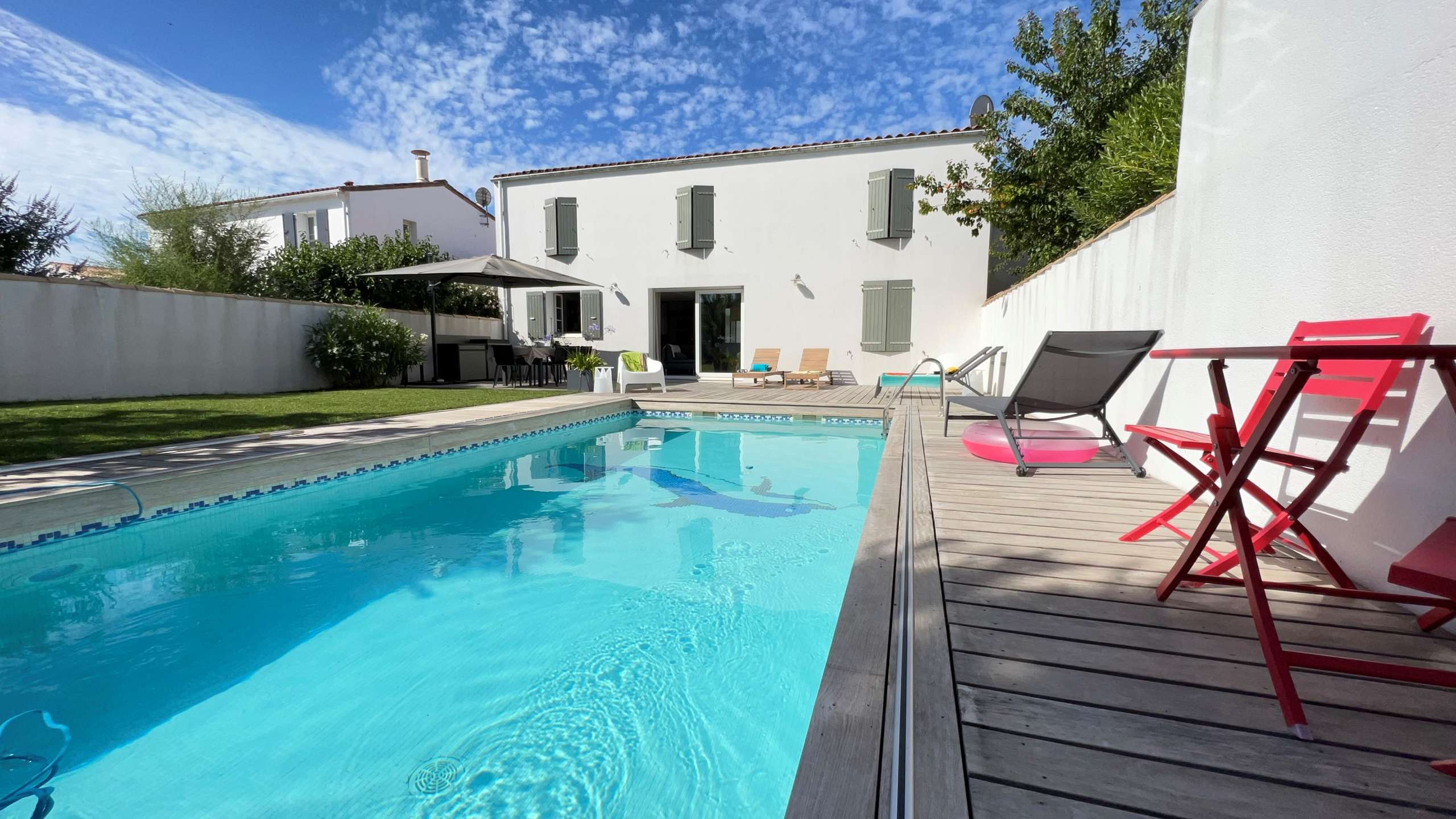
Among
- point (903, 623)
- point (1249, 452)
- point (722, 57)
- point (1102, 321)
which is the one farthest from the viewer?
point (722, 57)

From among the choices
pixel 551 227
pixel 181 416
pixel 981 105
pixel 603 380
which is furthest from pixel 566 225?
pixel 981 105

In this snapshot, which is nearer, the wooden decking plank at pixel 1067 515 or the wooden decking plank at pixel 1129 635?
the wooden decking plank at pixel 1129 635

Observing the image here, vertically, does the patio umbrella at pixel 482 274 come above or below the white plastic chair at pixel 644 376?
above

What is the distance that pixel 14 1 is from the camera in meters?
7.02

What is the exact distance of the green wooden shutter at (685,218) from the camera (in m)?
11.1

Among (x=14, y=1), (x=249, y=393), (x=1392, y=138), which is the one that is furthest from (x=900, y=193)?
(x=14, y=1)

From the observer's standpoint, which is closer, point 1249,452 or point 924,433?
point 1249,452

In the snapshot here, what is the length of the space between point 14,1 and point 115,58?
3883 millimetres

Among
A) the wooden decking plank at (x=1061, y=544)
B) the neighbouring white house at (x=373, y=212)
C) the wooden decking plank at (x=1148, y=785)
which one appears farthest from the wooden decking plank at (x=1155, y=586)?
the neighbouring white house at (x=373, y=212)

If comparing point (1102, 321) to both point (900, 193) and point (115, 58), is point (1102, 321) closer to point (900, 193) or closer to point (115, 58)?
point (900, 193)

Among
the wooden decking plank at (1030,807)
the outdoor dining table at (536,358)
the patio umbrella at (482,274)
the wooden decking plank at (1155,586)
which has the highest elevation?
the patio umbrella at (482,274)

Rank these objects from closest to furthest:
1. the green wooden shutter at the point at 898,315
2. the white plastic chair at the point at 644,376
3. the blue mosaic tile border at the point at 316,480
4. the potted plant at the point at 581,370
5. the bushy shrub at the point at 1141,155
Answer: the blue mosaic tile border at the point at 316,480
the bushy shrub at the point at 1141,155
the white plastic chair at the point at 644,376
the potted plant at the point at 581,370
the green wooden shutter at the point at 898,315

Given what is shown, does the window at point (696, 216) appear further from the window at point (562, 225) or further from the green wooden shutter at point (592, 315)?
the window at point (562, 225)

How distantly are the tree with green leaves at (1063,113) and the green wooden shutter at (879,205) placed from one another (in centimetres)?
119
